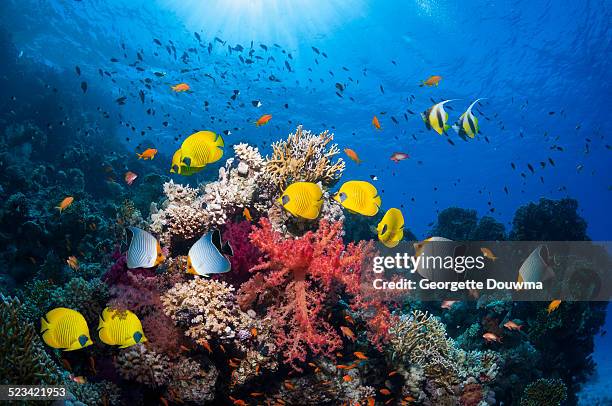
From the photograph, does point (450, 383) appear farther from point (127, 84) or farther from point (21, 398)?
point (127, 84)

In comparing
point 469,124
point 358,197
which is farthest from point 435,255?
point 358,197

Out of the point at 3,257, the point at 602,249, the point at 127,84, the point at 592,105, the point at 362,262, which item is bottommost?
the point at 362,262

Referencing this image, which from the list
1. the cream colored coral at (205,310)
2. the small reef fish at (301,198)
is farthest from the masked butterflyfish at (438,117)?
the cream colored coral at (205,310)

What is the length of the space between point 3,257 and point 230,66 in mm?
31155

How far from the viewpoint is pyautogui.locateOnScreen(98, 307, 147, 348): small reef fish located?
11.0 feet

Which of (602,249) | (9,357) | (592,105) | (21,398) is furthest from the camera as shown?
(592,105)

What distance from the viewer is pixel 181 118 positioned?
47938mm

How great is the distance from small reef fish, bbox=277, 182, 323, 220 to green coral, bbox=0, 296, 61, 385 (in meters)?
2.89

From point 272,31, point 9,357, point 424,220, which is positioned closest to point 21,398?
point 9,357

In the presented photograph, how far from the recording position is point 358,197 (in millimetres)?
4074

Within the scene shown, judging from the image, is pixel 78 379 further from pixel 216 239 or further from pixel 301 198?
pixel 301 198

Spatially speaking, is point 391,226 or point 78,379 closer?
point 78,379

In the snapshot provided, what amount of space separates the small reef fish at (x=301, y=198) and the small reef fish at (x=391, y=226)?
91cm

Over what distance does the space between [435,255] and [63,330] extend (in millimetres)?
5312
